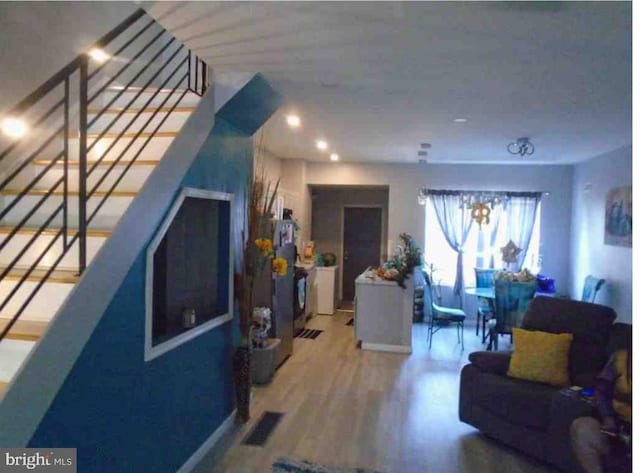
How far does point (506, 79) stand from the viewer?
124 inches

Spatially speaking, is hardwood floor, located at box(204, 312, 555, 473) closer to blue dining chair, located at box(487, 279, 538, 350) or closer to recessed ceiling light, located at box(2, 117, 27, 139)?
blue dining chair, located at box(487, 279, 538, 350)

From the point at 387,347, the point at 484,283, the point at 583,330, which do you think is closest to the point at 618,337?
the point at 583,330

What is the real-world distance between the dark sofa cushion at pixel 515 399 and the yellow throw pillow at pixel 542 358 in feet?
0.26

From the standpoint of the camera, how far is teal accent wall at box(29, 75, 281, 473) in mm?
2057

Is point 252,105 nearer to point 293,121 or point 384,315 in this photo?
point 293,121

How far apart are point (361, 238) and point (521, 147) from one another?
476 centimetres

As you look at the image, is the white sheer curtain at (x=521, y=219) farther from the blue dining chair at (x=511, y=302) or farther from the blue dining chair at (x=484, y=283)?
the blue dining chair at (x=511, y=302)

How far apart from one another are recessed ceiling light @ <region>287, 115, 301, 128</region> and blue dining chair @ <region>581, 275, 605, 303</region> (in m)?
4.11

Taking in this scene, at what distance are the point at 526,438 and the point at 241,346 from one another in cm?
228

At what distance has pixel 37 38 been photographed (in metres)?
3.03

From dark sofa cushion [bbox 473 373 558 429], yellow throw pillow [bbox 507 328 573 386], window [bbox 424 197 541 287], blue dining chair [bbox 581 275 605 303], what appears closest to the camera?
dark sofa cushion [bbox 473 373 558 429]

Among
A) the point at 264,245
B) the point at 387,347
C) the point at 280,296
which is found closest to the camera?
the point at 264,245

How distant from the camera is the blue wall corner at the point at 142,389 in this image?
81.0 inches

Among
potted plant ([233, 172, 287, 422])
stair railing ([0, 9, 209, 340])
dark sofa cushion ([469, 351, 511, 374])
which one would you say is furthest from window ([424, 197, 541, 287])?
stair railing ([0, 9, 209, 340])
